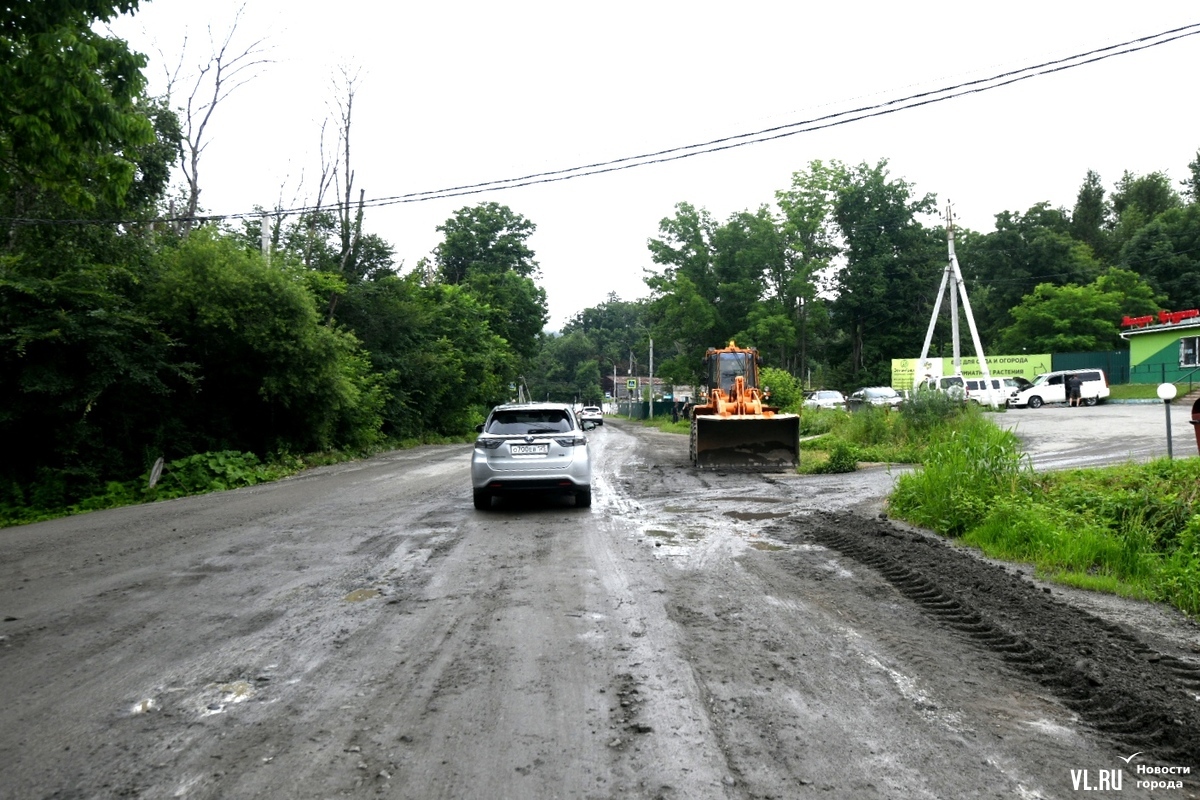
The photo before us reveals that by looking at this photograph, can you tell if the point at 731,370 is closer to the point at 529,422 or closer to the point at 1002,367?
the point at 529,422

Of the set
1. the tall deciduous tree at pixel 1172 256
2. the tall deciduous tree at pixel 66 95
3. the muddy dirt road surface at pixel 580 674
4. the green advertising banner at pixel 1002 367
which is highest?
the tall deciduous tree at pixel 1172 256

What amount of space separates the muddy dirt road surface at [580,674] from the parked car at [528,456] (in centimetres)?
236

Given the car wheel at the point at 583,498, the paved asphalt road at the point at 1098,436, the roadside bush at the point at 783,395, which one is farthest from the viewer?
the roadside bush at the point at 783,395

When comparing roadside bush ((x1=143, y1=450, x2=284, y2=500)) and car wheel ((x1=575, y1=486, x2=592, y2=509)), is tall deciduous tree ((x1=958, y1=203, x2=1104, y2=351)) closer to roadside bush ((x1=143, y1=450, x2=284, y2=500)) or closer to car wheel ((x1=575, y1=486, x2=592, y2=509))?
roadside bush ((x1=143, y1=450, x2=284, y2=500))

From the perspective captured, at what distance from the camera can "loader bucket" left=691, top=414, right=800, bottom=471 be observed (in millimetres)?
19578

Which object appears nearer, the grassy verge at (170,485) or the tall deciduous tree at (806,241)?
the grassy verge at (170,485)

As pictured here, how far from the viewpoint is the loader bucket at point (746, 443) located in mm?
19578

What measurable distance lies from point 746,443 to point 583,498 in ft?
26.1

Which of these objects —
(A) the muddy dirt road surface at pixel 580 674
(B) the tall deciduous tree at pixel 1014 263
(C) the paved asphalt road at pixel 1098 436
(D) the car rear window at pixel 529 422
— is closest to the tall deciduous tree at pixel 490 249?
(B) the tall deciduous tree at pixel 1014 263

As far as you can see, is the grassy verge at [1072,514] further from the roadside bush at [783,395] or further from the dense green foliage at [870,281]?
the dense green foliage at [870,281]

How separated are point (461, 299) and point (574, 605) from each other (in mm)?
38381

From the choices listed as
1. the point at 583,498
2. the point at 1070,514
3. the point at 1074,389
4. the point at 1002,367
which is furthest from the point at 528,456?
the point at 1002,367

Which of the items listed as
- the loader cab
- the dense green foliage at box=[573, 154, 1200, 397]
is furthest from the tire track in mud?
the dense green foliage at box=[573, 154, 1200, 397]

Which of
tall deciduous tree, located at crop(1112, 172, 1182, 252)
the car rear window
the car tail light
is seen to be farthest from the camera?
tall deciduous tree, located at crop(1112, 172, 1182, 252)
